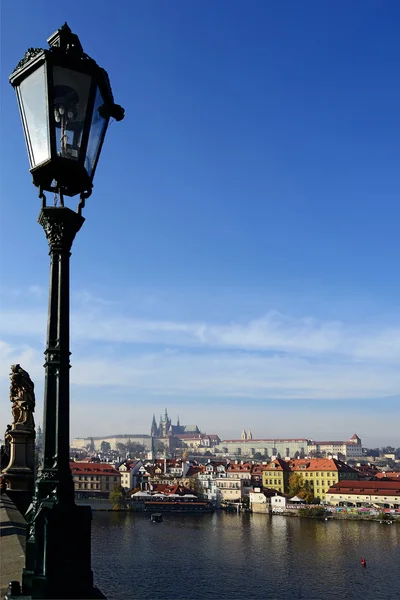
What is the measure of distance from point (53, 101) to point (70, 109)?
0.39 feet

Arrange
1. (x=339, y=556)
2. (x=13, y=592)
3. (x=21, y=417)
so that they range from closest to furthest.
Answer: (x=13, y=592)
(x=21, y=417)
(x=339, y=556)

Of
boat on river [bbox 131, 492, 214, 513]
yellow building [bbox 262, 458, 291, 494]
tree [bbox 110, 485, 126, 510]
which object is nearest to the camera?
boat on river [bbox 131, 492, 214, 513]

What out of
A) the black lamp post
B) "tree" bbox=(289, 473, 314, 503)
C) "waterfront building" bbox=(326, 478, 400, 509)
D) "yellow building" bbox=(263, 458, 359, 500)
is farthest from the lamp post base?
"yellow building" bbox=(263, 458, 359, 500)

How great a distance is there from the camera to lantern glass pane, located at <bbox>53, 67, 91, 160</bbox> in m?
3.58

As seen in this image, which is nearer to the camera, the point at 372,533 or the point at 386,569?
the point at 386,569

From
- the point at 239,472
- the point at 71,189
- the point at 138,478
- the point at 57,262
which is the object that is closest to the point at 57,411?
the point at 57,262

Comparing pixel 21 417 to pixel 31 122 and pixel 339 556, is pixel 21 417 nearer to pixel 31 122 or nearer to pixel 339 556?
pixel 31 122

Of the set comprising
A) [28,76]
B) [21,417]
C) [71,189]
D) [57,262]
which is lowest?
[21,417]

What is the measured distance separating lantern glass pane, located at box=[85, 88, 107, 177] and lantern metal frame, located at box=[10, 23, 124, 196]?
13 millimetres

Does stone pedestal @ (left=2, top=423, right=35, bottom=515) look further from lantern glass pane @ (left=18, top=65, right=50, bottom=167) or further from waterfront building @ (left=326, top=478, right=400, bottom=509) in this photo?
waterfront building @ (left=326, top=478, right=400, bottom=509)

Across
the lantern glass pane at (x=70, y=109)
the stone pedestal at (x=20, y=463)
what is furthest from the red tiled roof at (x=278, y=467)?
the lantern glass pane at (x=70, y=109)

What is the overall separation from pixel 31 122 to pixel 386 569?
131 ft

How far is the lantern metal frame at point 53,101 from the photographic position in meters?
3.53

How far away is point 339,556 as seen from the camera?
4034 centimetres
